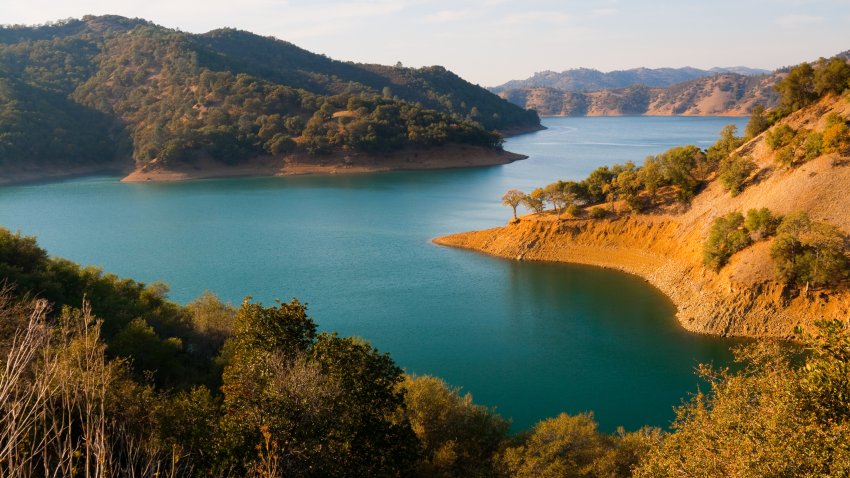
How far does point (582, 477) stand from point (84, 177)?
108m

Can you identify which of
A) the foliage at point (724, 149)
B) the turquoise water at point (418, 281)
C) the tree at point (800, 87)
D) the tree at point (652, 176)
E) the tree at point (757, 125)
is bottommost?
the turquoise water at point (418, 281)

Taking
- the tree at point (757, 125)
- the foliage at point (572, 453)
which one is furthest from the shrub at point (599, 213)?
the foliage at point (572, 453)

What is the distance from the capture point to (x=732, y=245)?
33438 millimetres

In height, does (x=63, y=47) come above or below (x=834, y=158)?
above

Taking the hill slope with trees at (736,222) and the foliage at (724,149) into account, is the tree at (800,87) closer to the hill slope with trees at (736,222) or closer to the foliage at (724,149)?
the hill slope with trees at (736,222)

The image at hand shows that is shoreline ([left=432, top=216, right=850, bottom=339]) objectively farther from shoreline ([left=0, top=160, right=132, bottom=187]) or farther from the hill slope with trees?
shoreline ([left=0, top=160, right=132, bottom=187])

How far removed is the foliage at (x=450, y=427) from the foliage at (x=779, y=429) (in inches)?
239

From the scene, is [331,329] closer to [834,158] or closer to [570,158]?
[834,158]

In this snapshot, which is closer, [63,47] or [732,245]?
[732,245]

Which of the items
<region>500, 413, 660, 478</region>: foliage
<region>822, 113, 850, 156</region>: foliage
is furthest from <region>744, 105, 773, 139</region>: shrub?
<region>500, 413, 660, 478</region>: foliage

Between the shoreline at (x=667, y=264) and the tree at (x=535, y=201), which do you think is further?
the tree at (x=535, y=201)

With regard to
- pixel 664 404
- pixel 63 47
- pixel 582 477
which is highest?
pixel 63 47

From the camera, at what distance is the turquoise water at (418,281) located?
25875 millimetres

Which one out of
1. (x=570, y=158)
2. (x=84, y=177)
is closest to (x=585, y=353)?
(x=570, y=158)
